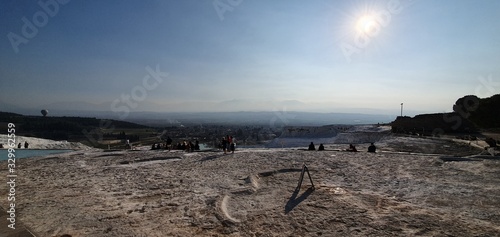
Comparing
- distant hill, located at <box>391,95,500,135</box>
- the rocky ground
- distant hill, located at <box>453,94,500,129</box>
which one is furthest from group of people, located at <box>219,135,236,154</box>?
distant hill, located at <box>453,94,500,129</box>

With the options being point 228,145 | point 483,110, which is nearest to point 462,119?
point 483,110

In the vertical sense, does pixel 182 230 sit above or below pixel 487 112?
below

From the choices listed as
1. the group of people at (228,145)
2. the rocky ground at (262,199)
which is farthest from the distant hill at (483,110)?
the group of people at (228,145)

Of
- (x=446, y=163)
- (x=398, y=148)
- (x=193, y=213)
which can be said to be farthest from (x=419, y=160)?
(x=193, y=213)

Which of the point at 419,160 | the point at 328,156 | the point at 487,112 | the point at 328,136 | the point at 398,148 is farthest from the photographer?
the point at 328,136

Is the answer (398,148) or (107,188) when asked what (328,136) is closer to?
(398,148)

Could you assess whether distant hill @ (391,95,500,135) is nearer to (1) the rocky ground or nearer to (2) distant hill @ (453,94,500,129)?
(2) distant hill @ (453,94,500,129)
